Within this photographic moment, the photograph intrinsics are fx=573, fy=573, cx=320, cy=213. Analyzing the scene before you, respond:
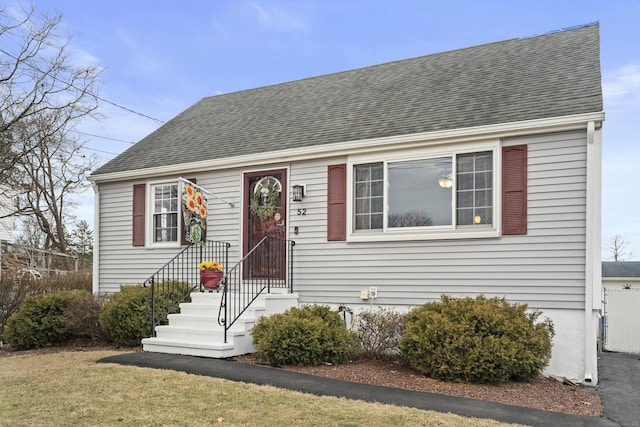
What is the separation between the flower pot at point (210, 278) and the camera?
32.1ft

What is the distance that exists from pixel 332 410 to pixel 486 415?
1.44 meters

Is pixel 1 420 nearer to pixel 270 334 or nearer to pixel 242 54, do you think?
pixel 270 334

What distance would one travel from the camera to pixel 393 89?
1076 cm

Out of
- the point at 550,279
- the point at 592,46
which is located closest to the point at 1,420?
the point at 550,279

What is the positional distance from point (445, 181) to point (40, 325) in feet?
24.6

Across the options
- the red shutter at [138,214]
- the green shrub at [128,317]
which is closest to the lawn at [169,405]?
the green shrub at [128,317]

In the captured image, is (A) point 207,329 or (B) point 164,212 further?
(B) point 164,212

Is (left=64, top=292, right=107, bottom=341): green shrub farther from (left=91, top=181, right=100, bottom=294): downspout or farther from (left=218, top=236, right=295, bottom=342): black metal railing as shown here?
(left=218, top=236, right=295, bottom=342): black metal railing

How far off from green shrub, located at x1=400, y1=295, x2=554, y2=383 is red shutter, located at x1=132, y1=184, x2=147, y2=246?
6.51 metres

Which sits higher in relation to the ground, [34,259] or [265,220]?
[265,220]

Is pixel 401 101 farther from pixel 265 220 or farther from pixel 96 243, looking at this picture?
pixel 96 243

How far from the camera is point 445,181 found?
8523 millimetres

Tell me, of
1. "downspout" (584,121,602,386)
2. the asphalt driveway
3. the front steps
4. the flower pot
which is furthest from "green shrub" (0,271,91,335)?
the asphalt driveway

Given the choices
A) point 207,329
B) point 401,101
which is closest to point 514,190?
point 401,101
